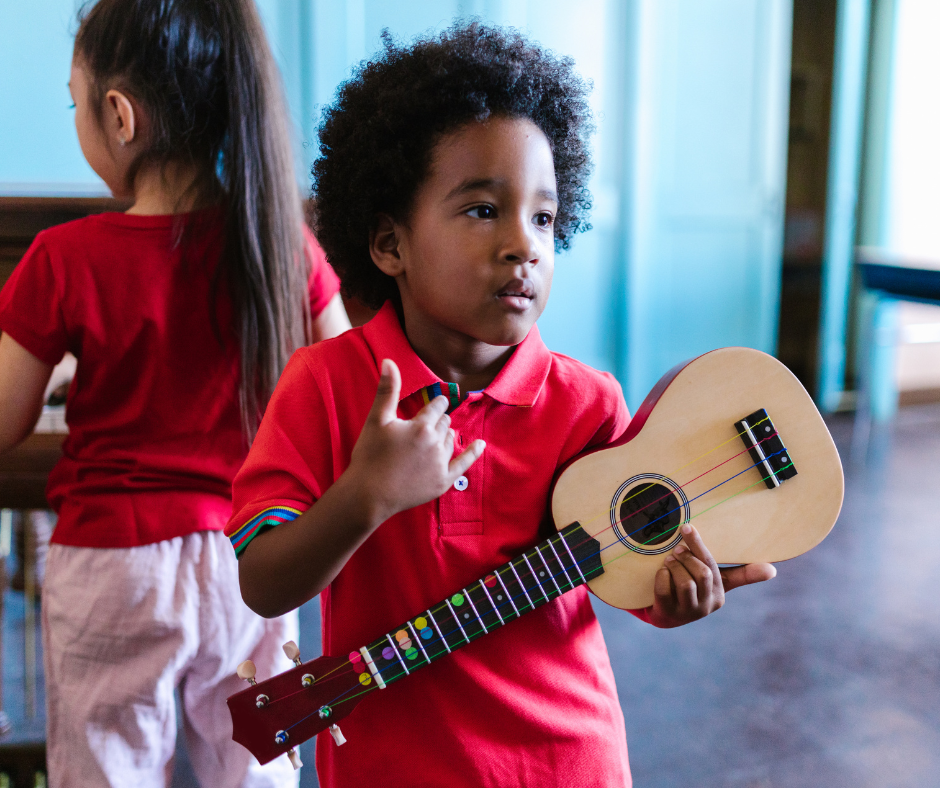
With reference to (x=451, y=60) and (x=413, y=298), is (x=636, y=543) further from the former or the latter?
(x=451, y=60)

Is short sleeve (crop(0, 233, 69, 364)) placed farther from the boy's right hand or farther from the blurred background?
the blurred background

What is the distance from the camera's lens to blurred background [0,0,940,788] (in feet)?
6.31

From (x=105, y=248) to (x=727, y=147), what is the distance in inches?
139

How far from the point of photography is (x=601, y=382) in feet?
2.61

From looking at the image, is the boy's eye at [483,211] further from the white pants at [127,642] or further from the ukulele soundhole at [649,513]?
the white pants at [127,642]

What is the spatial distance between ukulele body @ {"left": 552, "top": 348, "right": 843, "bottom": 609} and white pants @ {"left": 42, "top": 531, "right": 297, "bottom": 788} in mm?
550

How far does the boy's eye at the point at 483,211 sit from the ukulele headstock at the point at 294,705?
0.41 meters

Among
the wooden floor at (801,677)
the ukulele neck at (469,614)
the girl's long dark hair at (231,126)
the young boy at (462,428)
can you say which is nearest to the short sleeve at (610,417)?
the young boy at (462,428)

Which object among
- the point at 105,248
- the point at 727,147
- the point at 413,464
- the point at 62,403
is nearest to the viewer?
the point at 413,464

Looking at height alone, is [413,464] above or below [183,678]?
above

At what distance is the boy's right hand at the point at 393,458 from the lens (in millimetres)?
581

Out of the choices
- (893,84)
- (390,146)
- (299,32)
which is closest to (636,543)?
(390,146)

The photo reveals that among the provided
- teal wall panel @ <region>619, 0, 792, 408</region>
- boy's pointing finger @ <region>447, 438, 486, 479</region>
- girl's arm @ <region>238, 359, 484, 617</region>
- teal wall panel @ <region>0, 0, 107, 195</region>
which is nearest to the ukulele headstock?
girl's arm @ <region>238, 359, 484, 617</region>

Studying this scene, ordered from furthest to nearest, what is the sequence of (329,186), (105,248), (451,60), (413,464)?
(105,248) < (329,186) < (451,60) < (413,464)
